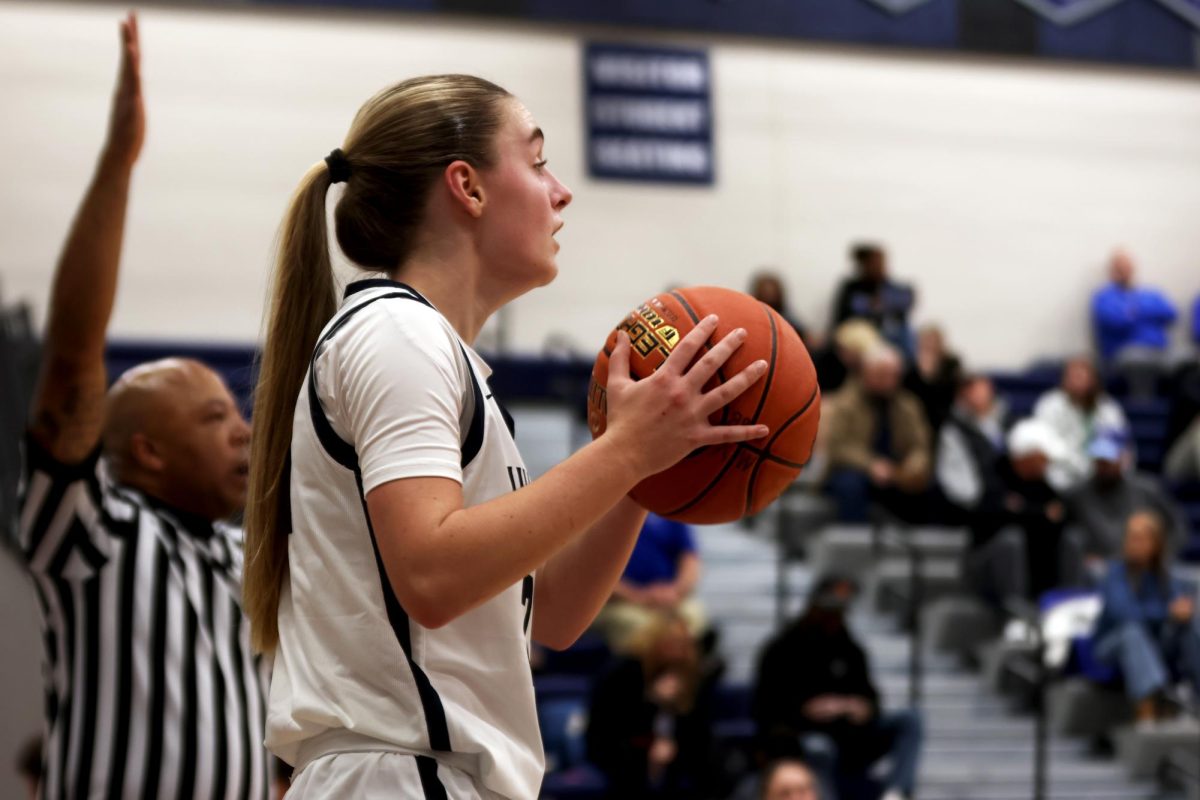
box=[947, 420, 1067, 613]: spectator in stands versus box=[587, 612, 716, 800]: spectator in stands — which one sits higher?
box=[947, 420, 1067, 613]: spectator in stands

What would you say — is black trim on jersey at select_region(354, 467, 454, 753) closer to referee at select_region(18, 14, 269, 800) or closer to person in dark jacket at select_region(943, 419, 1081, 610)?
referee at select_region(18, 14, 269, 800)

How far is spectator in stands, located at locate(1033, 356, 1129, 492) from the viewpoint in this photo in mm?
11953

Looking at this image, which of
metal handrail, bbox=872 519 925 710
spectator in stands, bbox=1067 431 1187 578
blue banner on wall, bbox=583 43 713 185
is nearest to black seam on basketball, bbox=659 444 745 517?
metal handrail, bbox=872 519 925 710

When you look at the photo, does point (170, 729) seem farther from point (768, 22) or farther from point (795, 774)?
point (768, 22)

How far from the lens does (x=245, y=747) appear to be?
303 cm

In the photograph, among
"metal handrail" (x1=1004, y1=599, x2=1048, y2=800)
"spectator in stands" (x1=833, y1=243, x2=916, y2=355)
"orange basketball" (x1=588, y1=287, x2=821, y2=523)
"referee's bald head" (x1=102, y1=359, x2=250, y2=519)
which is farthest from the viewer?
"spectator in stands" (x1=833, y1=243, x2=916, y2=355)

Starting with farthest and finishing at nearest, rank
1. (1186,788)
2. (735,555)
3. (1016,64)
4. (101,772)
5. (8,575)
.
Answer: (1016,64)
(735,555)
(8,575)
(1186,788)
(101,772)

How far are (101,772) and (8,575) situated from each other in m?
7.48

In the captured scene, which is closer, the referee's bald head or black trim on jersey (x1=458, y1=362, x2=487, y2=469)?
black trim on jersey (x1=458, y1=362, x2=487, y2=469)

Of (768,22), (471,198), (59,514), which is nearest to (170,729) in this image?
(59,514)

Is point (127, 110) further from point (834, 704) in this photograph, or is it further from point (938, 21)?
point (938, 21)

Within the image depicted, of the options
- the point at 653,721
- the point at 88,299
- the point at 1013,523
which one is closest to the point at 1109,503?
the point at 1013,523

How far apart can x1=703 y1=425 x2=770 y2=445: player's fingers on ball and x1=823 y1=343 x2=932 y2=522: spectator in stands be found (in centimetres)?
850

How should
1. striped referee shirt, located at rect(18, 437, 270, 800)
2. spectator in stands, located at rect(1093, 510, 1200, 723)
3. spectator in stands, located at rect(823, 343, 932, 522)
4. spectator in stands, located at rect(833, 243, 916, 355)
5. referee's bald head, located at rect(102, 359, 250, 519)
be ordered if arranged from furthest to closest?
spectator in stands, located at rect(833, 243, 916, 355)
spectator in stands, located at rect(823, 343, 932, 522)
spectator in stands, located at rect(1093, 510, 1200, 723)
referee's bald head, located at rect(102, 359, 250, 519)
striped referee shirt, located at rect(18, 437, 270, 800)
